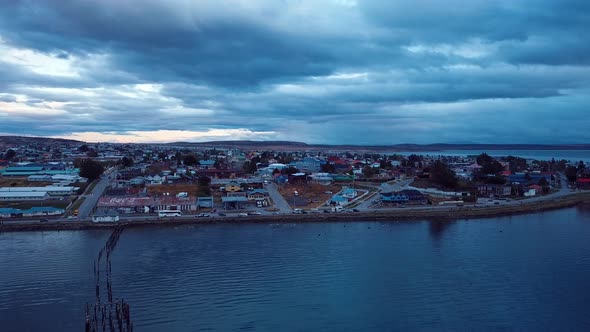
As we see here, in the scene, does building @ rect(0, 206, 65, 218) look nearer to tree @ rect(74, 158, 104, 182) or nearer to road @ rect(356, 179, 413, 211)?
tree @ rect(74, 158, 104, 182)

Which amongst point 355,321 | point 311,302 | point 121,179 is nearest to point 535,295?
point 355,321

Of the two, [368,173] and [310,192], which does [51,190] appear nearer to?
[310,192]

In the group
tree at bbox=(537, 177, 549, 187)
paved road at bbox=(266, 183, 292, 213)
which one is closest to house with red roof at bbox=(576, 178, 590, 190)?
tree at bbox=(537, 177, 549, 187)

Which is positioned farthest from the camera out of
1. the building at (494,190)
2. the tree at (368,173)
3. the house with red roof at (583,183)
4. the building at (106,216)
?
the tree at (368,173)

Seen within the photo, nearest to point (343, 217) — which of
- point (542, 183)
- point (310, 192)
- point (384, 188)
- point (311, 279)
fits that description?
point (310, 192)

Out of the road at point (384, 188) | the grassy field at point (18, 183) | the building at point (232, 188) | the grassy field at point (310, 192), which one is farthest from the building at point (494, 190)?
the grassy field at point (18, 183)

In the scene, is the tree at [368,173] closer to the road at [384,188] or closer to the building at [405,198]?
the road at [384,188]
